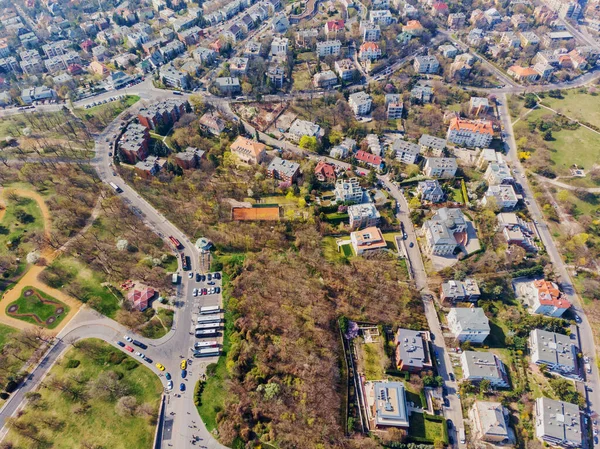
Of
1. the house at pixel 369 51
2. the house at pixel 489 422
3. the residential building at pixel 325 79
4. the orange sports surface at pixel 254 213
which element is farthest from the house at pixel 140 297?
→ the house at pixel 369 51

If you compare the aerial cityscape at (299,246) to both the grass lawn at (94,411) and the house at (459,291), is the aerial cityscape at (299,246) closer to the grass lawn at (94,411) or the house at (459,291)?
the grass lawn at (94,411)

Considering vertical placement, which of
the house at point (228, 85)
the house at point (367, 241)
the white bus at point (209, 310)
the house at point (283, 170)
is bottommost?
the white bus at point (209, 310)

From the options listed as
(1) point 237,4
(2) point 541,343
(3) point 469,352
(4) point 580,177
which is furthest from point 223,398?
(1) point 237,4

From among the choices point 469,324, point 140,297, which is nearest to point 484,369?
point 469,324

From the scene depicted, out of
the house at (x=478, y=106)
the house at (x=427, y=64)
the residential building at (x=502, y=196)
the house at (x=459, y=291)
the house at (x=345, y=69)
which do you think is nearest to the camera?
the house at (x=459, y=291)

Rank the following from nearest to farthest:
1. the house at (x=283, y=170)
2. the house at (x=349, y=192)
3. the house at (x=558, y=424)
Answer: the house at (x=558, y=424) → the house at (x=349, y=192) → the house at (x=283, y=170)

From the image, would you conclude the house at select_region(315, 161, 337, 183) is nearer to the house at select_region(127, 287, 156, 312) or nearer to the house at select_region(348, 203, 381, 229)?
the house at select_region(348, 203, 381, 229)
